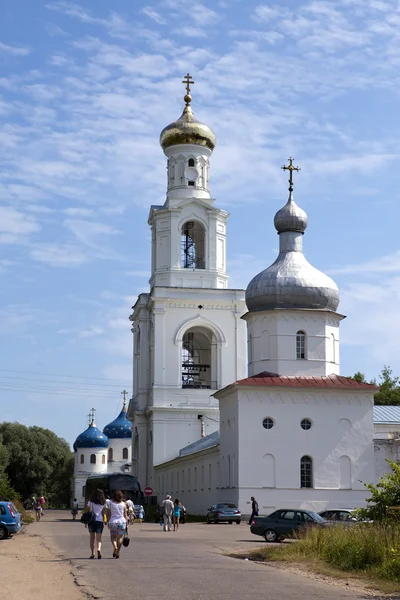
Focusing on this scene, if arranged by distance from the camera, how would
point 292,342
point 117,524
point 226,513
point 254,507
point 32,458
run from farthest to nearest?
point 32,458 → point 292,342 → point 226,513 → point 254,507 → point 117,524

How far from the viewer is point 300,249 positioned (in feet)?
166

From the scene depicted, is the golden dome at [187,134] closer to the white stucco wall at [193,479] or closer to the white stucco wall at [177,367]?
the white stucco wall at [177,367]

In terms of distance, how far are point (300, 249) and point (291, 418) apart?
9446 mm

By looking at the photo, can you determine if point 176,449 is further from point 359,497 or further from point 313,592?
point 313,592

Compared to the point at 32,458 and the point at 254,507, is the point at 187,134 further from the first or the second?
the point at 32,458

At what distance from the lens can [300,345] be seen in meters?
47.8

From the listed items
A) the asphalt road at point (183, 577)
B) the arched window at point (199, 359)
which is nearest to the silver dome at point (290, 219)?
the arched window at point (199, 359)

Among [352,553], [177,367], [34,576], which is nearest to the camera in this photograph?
[34,576]

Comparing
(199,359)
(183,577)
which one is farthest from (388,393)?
(183,577)

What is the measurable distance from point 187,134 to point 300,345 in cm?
2213

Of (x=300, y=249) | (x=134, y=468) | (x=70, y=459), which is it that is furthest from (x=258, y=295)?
(x=70, y=459)

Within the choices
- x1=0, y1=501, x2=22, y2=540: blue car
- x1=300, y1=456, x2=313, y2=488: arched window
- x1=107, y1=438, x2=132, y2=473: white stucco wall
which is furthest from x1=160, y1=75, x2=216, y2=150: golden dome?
x1=107, y1=438, x2=132, y2=473: white stucco wall

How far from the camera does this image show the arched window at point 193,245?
2552 inches

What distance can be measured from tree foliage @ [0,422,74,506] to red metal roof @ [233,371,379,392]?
52283 mm
